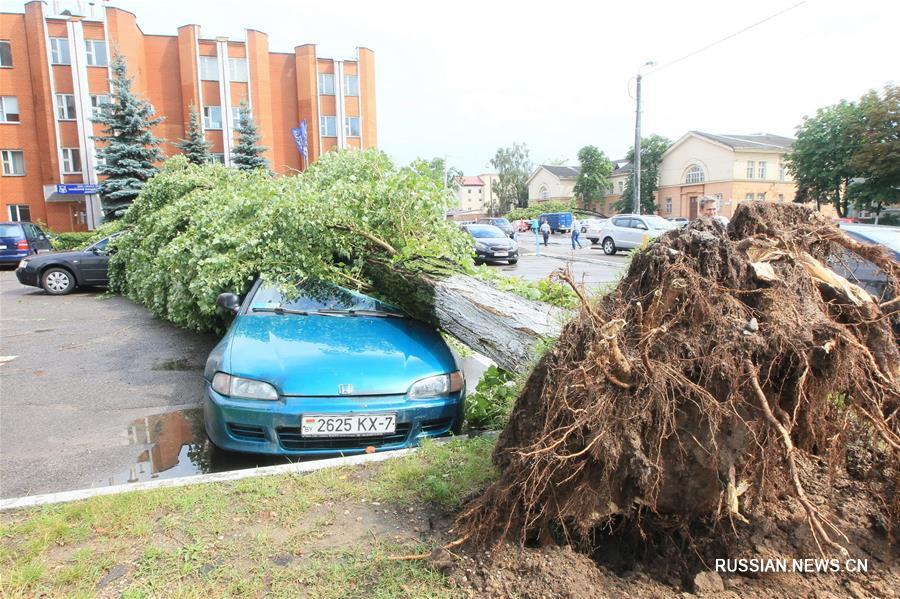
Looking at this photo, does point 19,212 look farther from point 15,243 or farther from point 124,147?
point 15,243

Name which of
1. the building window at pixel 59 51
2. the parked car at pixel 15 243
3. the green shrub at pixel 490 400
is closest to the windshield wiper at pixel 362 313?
the green shrub at pixel 490 400

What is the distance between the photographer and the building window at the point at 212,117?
37.3 metres

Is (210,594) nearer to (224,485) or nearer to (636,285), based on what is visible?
(224,485)

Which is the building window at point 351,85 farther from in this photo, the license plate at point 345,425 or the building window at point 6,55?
the license plate at point 345,425

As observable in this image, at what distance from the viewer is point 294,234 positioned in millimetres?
5582

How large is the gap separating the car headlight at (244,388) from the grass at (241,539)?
0.58 metres

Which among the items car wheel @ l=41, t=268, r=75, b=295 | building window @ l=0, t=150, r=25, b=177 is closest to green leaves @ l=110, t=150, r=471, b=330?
car wheel @ l=41, t=268, r=75, b=295

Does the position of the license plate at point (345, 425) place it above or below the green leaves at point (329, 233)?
below

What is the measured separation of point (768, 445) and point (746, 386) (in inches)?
10.3

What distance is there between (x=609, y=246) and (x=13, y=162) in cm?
3586

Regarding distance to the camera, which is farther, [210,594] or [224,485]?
[224,485]

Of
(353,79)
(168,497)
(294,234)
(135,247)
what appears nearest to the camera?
(168,497)

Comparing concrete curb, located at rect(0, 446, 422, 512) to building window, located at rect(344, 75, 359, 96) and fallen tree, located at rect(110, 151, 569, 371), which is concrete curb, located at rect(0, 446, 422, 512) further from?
building window, located at rect(344, 75, 359, 96)

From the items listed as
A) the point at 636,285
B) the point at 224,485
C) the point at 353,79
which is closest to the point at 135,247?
the point at 224,485
